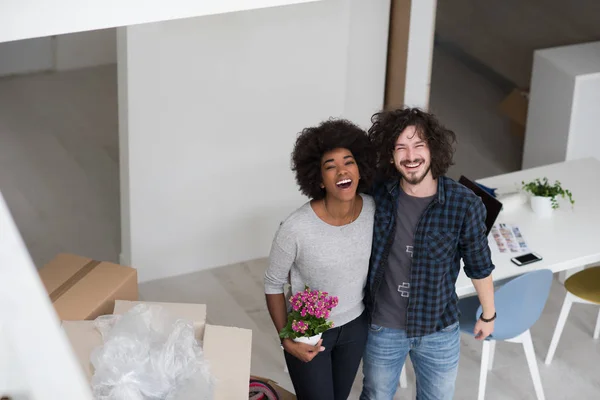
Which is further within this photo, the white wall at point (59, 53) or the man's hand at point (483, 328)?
the white wall at point (59, 53)

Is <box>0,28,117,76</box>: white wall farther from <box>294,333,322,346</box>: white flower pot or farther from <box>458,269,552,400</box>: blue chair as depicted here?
<box>294,333,322,346</box>: white flower pot

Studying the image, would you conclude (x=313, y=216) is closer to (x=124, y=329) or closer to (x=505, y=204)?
(x=124, y=329)

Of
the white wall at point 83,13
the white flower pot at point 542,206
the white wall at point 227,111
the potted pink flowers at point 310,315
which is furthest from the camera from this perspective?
the white wall at point 227,111

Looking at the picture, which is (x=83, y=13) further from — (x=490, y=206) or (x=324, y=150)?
(x=490, y=206)

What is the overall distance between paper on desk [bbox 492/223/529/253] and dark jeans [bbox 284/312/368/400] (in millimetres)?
1022

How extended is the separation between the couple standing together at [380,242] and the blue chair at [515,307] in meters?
0.50

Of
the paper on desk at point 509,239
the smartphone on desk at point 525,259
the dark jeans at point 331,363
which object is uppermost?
the paper on desk at point 509,239

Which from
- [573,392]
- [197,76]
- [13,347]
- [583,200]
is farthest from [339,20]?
[13,347]

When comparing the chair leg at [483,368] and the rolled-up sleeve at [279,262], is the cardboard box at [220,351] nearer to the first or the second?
the rolled-up sleeve at [279,262]

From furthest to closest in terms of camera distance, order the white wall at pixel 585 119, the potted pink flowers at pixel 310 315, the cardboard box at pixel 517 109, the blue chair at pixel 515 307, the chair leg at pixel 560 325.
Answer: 1. the cardboard box at pixel 517 109
2. the white wall at pixel 585 119
3. the chair leg at pixel 560 325
4. the blue chair at pixel 515 307
5. the potted pink flowers at pixel 310 315

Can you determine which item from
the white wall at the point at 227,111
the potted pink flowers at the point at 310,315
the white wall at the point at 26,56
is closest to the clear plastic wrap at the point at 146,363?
the potted pink flowers at the point at 310,315

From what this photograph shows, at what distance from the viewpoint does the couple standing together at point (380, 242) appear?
105 inches

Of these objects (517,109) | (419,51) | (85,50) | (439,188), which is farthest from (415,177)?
(85,50)

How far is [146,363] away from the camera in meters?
2.71
